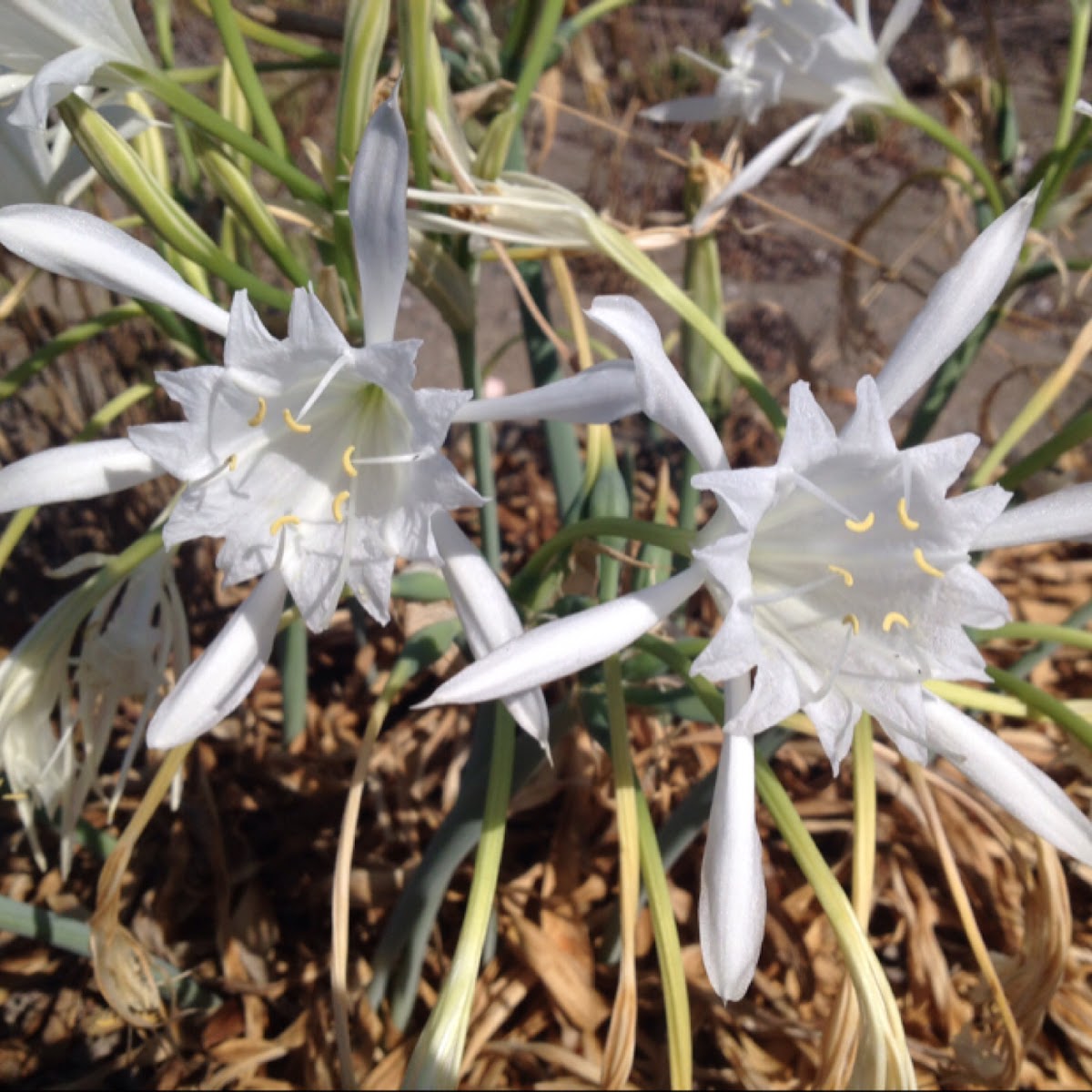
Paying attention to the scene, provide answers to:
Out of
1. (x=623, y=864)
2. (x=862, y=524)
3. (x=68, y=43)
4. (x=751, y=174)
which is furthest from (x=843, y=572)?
(x=68, y=43)

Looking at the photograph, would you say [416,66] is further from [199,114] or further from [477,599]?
[477,599]

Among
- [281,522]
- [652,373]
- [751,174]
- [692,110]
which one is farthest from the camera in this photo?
[692,110]

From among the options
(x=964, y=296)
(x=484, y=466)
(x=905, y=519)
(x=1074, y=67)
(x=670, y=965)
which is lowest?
(x=670, y=965)

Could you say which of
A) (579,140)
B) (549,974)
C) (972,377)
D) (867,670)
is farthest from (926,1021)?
(579,140)

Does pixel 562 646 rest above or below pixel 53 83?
below

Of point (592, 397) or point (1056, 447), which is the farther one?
point (1056, 447)

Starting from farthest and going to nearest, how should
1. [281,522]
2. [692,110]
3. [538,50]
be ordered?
[692,110]
[538,50]
[281,522]

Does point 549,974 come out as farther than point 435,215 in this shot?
Yes

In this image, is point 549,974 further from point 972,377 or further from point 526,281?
point 972,377
